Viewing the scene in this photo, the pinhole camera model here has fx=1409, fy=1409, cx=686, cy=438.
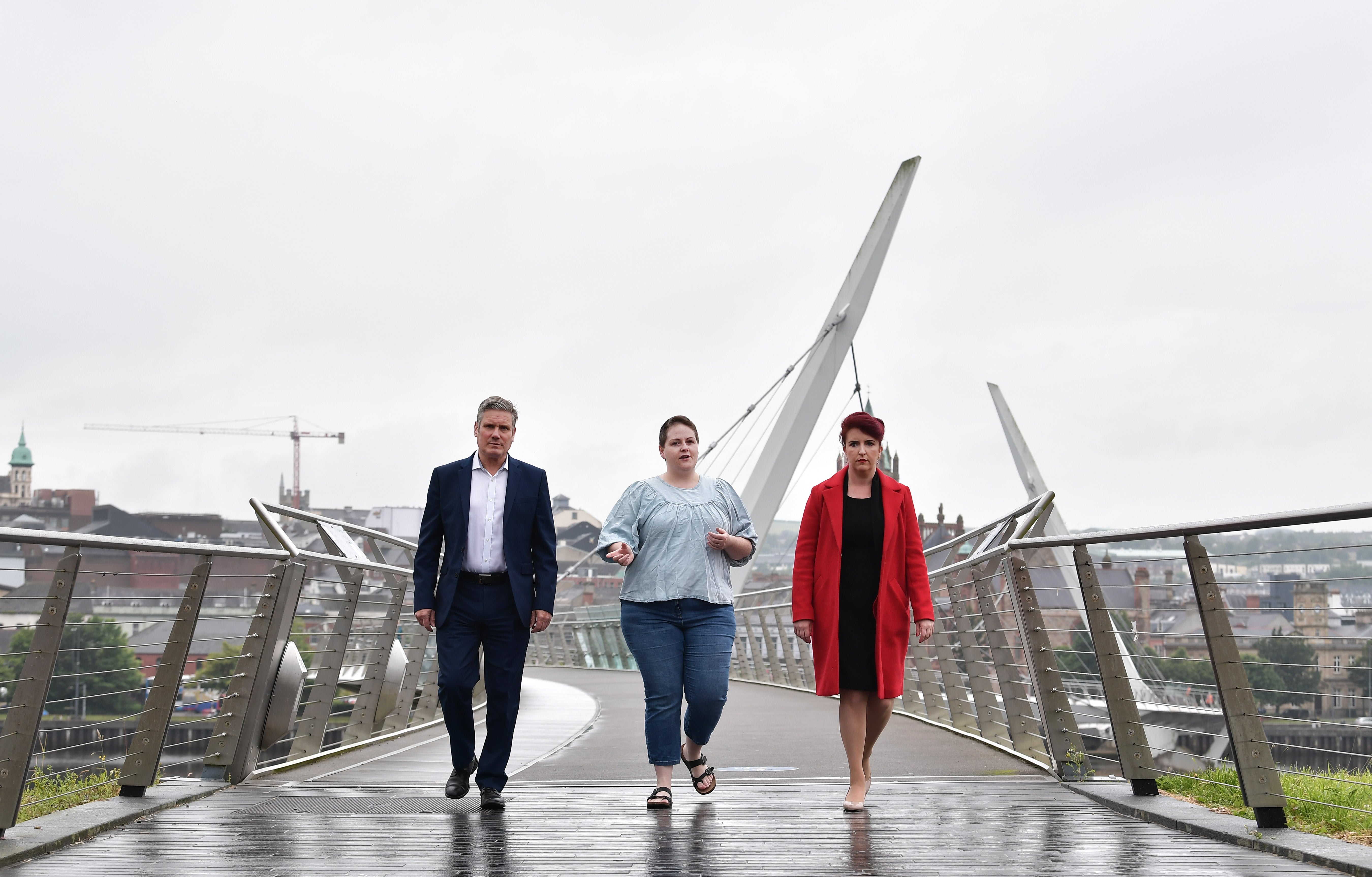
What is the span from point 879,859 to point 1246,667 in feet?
4.68

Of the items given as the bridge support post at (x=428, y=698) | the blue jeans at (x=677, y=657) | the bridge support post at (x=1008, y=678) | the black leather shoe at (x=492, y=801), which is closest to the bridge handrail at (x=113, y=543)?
the black leather shoe at (x=492, y=801)

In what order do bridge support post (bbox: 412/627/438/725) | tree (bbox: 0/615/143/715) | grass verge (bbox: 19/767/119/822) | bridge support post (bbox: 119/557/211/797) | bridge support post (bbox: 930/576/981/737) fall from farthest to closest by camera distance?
tree (bbox: 0/615/143/715) → bridge support post (bbox: 412/627/438/725) → bridge support post (bbox: 930/576/981/737) → bridge support post (bbox: 119/557/211/797) → grass verge (bbox: 19/767/119/822)

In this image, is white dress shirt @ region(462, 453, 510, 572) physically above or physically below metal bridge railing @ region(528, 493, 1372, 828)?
above

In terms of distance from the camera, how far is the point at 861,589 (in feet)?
17.2

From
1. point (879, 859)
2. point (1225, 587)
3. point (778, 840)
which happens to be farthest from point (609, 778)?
point (1225, 587)

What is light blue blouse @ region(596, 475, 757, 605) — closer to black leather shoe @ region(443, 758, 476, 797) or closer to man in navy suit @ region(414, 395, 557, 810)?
man in navy suit @ region(414, 395, 557, 810)

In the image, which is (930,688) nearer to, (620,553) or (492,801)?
(620,553)

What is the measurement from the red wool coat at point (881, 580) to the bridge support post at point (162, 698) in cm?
220

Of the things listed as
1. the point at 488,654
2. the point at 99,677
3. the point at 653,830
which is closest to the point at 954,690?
the point at 488,654

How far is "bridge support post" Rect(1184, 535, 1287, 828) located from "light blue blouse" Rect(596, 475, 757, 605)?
5.70ft

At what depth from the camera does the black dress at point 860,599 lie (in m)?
5.20

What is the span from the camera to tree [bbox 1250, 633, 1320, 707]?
152 inches

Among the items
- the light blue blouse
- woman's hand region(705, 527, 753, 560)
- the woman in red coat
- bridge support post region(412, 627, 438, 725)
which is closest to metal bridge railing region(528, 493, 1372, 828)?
the woman in red coat

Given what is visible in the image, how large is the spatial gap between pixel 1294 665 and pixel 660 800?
7.96ft
